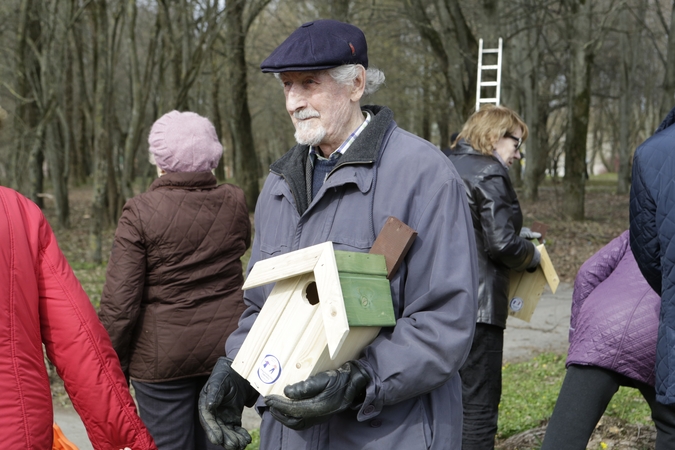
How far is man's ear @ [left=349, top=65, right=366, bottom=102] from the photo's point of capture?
8.04 ft

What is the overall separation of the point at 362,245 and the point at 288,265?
0.23 m

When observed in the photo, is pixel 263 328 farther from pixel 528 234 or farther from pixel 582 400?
pixel 528 234

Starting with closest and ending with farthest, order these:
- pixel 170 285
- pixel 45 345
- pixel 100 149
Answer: pixel 45 345 → pixel 170 285 → pixel 100 149

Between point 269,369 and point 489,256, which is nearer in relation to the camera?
point 269,369

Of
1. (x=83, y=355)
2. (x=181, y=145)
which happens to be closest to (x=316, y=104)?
(x=83, y=355)

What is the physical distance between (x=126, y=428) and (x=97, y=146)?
10645mm

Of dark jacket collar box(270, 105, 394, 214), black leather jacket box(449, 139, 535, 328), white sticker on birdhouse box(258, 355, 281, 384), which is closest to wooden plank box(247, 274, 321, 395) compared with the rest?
white sticker on birdhouse box(258, 355, 281, 384)

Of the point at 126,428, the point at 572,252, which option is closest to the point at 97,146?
the point at 572,252

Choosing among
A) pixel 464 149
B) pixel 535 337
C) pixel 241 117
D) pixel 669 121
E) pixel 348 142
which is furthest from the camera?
pixel 241 117

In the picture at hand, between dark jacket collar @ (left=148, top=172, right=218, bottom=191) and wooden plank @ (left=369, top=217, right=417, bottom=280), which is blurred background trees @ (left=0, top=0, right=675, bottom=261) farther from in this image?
wooden plank @ (left=369, top=217, right=417, bottom=280)

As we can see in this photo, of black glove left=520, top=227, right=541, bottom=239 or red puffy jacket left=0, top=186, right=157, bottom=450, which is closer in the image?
red puffy jacket left=0, top=186, right=157, bottom=450

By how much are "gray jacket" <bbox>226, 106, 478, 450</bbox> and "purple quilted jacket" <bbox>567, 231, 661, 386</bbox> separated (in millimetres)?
1086

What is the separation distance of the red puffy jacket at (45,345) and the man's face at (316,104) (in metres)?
0.83

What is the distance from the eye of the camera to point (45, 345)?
7.38 ft
